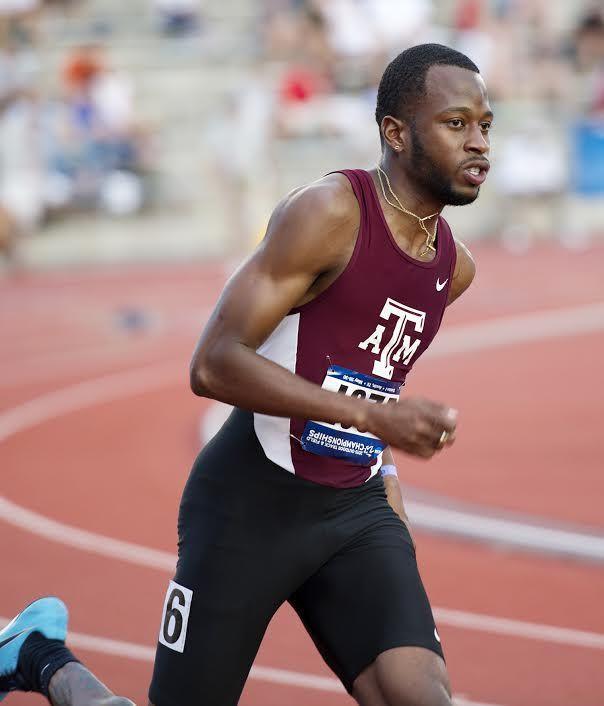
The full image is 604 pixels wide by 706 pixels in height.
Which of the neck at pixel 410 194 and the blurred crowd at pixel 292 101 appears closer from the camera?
the neck at pixel 410 194

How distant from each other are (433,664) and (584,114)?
17.2 metres

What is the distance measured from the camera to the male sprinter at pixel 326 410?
3566mm

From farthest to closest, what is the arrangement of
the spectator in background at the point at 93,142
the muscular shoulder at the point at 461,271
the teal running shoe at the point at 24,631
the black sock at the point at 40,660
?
the spectator in background at the point at 93,142 → the teal running shoe at the point at 24,631 → the black sock at the point at 40,660 → the muscular shoulder at the point at 461,271

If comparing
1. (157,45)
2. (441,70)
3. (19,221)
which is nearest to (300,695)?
(441,70)

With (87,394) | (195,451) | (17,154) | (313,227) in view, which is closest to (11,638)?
(313,227)

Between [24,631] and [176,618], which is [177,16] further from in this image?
[176,618]

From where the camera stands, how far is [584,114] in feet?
65.6

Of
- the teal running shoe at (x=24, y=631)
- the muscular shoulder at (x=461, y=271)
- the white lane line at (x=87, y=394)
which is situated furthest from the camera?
the white lane line at (x=87, y=394)

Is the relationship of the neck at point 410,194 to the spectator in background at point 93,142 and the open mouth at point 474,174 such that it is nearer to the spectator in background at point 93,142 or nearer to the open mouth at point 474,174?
the open mouth at point 474,174

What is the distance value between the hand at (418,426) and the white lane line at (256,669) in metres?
2.17

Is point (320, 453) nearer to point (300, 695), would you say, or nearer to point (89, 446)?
point (300, 695)

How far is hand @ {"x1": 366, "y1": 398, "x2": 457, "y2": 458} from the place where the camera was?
327 centimetres

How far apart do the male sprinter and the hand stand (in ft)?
0.62

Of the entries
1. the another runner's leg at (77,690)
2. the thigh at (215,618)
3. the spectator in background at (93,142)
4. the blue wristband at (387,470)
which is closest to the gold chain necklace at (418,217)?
the blue wristband at (387,470)
